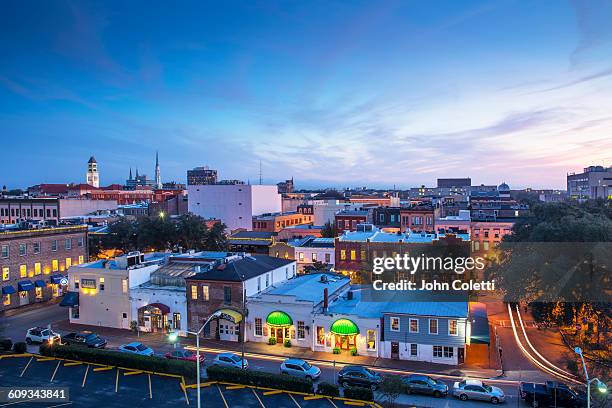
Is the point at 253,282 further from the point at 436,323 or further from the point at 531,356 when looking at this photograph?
the point at 531,356

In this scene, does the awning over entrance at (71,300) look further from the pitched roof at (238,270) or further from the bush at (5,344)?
the pitched roof at (238,270)

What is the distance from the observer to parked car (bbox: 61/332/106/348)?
41.3m

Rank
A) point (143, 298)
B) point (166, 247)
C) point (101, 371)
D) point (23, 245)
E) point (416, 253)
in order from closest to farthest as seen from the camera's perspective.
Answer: point (101, 371) < point (143, 298) < point (23, 245) < point (416, 253) < point (166, 247)

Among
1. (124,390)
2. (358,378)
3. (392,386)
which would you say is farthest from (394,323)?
(124,390)

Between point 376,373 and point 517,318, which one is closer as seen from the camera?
point 376,373

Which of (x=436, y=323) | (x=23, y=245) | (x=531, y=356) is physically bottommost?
(x=531, y=356)

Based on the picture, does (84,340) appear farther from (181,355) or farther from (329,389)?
(329,389)

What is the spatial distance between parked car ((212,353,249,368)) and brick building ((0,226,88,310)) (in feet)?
106

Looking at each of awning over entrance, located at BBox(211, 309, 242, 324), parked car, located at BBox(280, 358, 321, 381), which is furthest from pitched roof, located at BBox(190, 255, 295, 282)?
parked car, located at BBox(280, 358, 321, 381)

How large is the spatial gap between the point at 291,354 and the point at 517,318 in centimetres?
2501

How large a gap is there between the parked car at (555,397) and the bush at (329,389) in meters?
11.9

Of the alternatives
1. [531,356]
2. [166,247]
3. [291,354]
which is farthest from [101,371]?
[166,247]

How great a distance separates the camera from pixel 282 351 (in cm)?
4034

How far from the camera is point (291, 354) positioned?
39531mm
